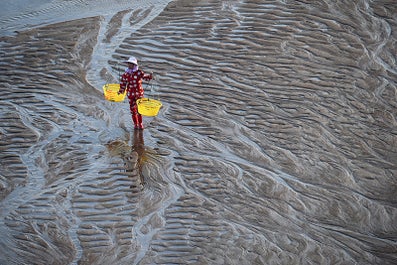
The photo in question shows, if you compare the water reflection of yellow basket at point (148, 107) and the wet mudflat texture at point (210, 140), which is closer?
the wet mudflat texture at point (210, 140)

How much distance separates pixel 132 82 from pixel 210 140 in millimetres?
1560

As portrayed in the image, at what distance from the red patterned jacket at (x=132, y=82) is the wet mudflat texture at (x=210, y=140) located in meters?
0.70

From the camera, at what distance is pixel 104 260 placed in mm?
8055

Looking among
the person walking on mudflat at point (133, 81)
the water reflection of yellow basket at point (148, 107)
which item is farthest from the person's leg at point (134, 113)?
the water reflection of yellow basket at point (148, 107)

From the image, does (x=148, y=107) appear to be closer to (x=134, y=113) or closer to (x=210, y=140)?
(x=134, y=113)

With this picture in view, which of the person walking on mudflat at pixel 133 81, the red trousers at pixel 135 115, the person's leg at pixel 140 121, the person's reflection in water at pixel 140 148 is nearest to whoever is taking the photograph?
the person's reflection in water at pixel 140 148

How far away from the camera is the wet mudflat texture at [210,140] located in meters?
8.34

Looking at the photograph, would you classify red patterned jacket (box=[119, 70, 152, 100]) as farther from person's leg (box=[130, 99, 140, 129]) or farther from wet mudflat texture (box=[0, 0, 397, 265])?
wet mudflat texture (box=[0, 0, 397, 265])

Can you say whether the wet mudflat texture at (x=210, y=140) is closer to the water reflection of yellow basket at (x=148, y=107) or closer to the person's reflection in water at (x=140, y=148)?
the person's reflection in water at (x=140, y=148)

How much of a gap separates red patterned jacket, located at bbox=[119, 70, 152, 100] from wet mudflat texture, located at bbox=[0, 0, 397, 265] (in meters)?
0.70

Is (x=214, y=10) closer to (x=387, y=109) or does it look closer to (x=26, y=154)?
(x=387, y=109)

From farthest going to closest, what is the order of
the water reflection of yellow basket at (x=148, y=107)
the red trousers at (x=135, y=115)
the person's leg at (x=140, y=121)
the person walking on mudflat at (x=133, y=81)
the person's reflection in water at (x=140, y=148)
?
the person's leg at (x=140, y=121) < the red trousers at (x=135, y=115) < the person walking on mudflat at (x=133, y=81) < the water reflection of yellow basket at (x=148, y=107) < the person's reflection in water at (x=140, y=148)

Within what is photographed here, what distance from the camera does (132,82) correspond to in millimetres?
10227

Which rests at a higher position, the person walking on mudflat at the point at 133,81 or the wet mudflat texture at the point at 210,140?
the person walking on mudflat at the point at 133,81
